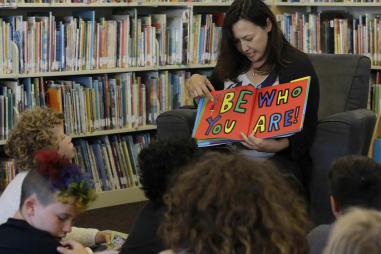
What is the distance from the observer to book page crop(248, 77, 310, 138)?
266 centimetres

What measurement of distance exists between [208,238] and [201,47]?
321 cm

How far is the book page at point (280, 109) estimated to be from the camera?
2.66m

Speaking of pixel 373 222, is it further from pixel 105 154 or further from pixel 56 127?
pixel 105 154

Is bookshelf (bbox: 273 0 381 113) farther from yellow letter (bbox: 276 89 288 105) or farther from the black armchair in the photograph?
yellow letter (bbox: 276 89 288 105)

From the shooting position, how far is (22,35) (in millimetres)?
3666

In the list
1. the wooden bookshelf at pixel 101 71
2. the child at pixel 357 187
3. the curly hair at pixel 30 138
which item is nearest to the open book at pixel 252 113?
the child at pixel 357 187

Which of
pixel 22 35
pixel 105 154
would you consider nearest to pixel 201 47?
pixel 105 154

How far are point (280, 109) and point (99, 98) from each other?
1575mm

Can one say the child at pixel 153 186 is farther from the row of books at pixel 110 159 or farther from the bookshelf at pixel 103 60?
the row of books at pixel 110 159

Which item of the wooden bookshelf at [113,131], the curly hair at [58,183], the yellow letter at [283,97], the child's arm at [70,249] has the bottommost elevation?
the wooden bookshelf at [113,131]

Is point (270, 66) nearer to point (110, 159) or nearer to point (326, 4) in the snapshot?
point (110, 159)

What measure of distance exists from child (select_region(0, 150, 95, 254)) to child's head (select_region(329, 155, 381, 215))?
753 mm

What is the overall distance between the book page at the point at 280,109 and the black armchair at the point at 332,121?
295 mm

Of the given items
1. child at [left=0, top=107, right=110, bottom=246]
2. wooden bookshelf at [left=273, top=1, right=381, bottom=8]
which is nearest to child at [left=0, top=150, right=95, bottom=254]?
child at [left=0, top=107, right=110, bottom=246]
